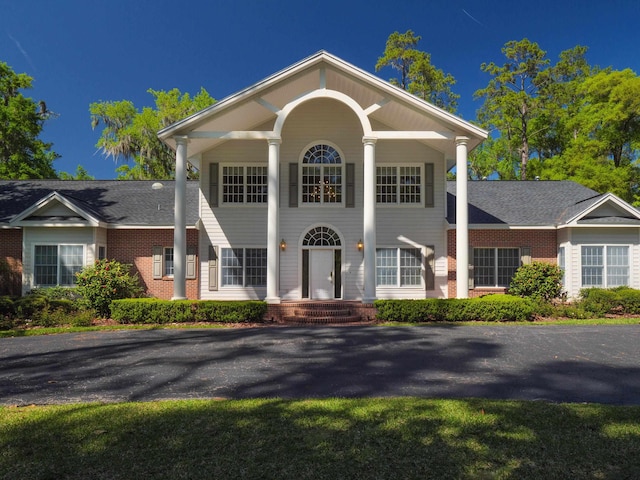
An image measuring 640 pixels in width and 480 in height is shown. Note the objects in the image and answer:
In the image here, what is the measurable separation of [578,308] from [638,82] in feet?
62.8

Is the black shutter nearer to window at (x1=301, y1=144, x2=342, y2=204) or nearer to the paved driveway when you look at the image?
window at (x1=301, y1=144, x2=342, y2=204)

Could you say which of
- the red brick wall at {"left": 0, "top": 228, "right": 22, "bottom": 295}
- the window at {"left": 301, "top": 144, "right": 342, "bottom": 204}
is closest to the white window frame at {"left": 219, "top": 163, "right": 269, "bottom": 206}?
the window at {"left": 301, "top": 144, "right": 342, "bottom": 204}

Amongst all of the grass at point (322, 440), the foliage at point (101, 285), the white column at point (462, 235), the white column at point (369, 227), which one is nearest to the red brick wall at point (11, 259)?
the foliage at point (101, 285)

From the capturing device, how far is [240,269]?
55.6 feet

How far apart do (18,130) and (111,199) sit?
54.3ft

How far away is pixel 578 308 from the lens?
14805 millimetres

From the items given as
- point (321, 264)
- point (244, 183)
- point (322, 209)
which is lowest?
point (321, 264)

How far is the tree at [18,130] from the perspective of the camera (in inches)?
1147

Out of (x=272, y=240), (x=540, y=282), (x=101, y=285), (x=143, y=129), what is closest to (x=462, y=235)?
(x=540, y=282)

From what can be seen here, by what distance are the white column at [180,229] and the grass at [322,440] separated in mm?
9326

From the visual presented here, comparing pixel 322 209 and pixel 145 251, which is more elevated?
pixel 322 209

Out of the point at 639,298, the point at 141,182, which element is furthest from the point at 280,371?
the point at 141,182

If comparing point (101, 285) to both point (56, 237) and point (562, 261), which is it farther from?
point (562, 261)

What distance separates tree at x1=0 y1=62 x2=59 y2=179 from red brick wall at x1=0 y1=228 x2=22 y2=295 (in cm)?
1564
